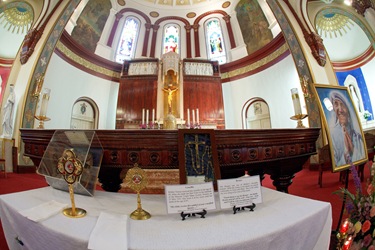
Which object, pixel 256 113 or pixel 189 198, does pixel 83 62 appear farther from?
pixel 189 198

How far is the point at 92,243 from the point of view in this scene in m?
0.53

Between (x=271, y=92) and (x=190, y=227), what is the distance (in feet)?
26.4

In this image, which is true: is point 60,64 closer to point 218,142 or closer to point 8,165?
point 8,165

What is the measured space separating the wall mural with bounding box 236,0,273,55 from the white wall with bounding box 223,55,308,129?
1586mm

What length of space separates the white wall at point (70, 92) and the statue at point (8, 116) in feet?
2.26

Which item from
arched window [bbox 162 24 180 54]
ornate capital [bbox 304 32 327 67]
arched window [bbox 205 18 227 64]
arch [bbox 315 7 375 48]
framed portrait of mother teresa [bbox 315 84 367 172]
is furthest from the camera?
arched window [bbox 162 24 180 54]

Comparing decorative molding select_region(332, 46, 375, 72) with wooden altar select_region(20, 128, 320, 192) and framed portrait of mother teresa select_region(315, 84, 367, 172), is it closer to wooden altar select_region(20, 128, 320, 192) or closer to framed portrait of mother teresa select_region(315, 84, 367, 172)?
framed portrait of mother teresa select_region(315, 84, 367, 172)

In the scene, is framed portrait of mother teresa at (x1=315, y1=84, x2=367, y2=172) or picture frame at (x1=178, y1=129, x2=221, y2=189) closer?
picture frame at (x1=178, y1=129, x2=221, y2=189)

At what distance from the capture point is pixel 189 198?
760mm

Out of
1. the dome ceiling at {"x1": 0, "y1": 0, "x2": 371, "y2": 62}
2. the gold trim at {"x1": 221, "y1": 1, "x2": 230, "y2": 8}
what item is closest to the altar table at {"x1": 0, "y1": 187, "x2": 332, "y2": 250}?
the dome ceiling at {"x1": 0, "y1": 0, "x2": 371, "y2": 62}

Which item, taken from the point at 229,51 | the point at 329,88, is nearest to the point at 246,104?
the point at 229,51

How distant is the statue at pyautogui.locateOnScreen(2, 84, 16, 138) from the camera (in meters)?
5.21

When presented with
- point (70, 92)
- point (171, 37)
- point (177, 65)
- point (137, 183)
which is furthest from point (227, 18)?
point (137, 183)

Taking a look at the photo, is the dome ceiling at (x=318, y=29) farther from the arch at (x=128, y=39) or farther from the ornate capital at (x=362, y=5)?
the ornate capital at (x=362, y=5)
